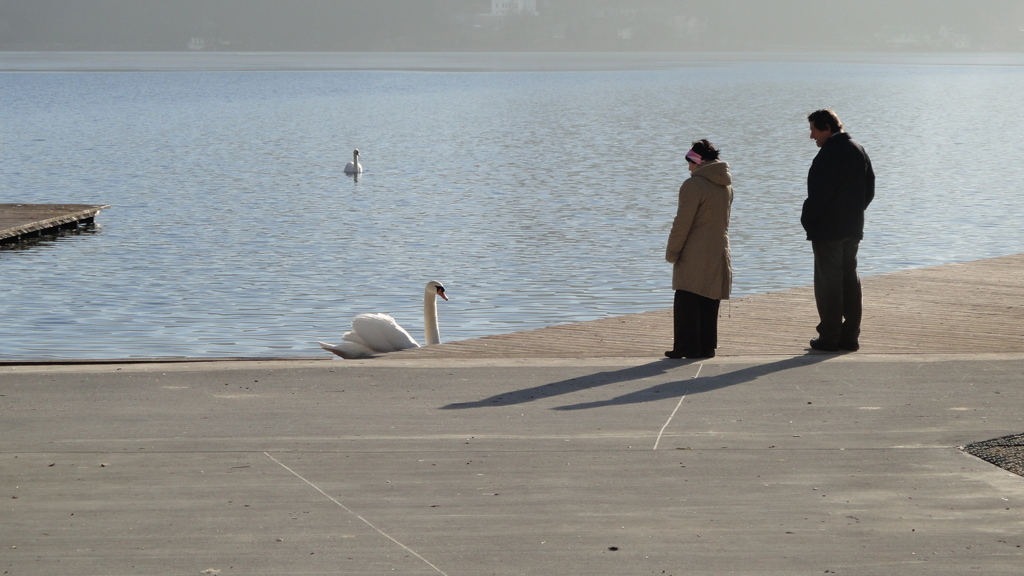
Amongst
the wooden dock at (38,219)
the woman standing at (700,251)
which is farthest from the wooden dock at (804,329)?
the wooden dock at (38,219)

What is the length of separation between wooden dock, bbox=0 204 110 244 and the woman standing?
1582 centimetres

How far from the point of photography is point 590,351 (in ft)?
30.2

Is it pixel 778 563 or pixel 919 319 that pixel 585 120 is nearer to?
pixel 919 319

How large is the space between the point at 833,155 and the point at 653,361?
189 cm

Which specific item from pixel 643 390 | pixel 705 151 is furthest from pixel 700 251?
pixel 643 390

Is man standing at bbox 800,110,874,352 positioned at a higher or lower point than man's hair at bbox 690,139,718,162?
lower

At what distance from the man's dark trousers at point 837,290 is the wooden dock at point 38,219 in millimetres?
16387

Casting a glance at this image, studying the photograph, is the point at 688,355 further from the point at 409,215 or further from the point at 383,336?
the point at 409,215

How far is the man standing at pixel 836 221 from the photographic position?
27.5ft

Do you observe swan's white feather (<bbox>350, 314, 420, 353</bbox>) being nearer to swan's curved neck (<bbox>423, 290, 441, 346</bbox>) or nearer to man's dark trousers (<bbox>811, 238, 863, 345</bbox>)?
swan's curved neck (<bbox>423, 290, 441, 346</bbox>)

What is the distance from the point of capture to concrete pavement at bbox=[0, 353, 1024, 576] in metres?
4.82

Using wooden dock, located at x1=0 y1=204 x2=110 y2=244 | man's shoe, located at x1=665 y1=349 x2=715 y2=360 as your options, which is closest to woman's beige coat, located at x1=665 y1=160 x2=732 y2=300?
man's shoe, located at x1=665 y1=349 x2=715 y2=360

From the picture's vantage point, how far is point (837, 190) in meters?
8.44

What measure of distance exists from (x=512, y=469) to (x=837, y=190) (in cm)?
375
